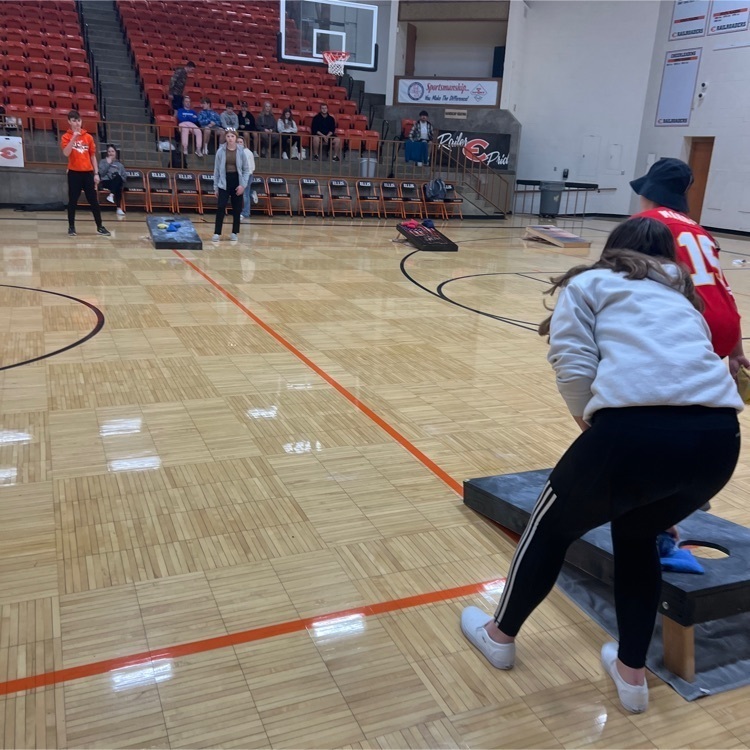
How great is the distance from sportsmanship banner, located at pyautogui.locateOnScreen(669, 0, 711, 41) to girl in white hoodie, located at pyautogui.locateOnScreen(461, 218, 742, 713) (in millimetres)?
20169

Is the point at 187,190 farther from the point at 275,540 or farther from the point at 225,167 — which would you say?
the point at 275,540

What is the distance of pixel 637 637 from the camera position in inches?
83.3

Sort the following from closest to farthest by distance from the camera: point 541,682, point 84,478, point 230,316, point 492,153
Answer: point 541,682 < point 84,478 < point 230,316 < point 492,153

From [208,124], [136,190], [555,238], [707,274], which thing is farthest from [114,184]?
[707,274]

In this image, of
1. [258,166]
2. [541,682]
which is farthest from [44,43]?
[541,682]

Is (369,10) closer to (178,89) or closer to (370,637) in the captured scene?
(178,89)

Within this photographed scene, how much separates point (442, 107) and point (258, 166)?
23.4 ft

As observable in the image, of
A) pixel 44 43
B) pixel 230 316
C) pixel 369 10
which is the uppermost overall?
pixel 369 10

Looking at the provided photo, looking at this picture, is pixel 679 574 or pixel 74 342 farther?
pixel 74 342

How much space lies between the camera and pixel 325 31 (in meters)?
18.1

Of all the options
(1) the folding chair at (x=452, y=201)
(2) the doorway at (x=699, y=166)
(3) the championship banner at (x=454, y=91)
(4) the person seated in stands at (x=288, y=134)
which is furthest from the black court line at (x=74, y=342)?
(2) the doorway at (x=699, y=166)

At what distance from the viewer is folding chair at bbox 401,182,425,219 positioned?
56.9ft

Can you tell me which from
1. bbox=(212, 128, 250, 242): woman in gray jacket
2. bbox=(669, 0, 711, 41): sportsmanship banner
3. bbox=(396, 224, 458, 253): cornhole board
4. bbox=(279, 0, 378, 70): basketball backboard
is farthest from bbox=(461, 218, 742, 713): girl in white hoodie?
bbox=(669, 0, 711, 41): sportsmanship banner

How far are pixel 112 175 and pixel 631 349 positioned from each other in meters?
13.6
